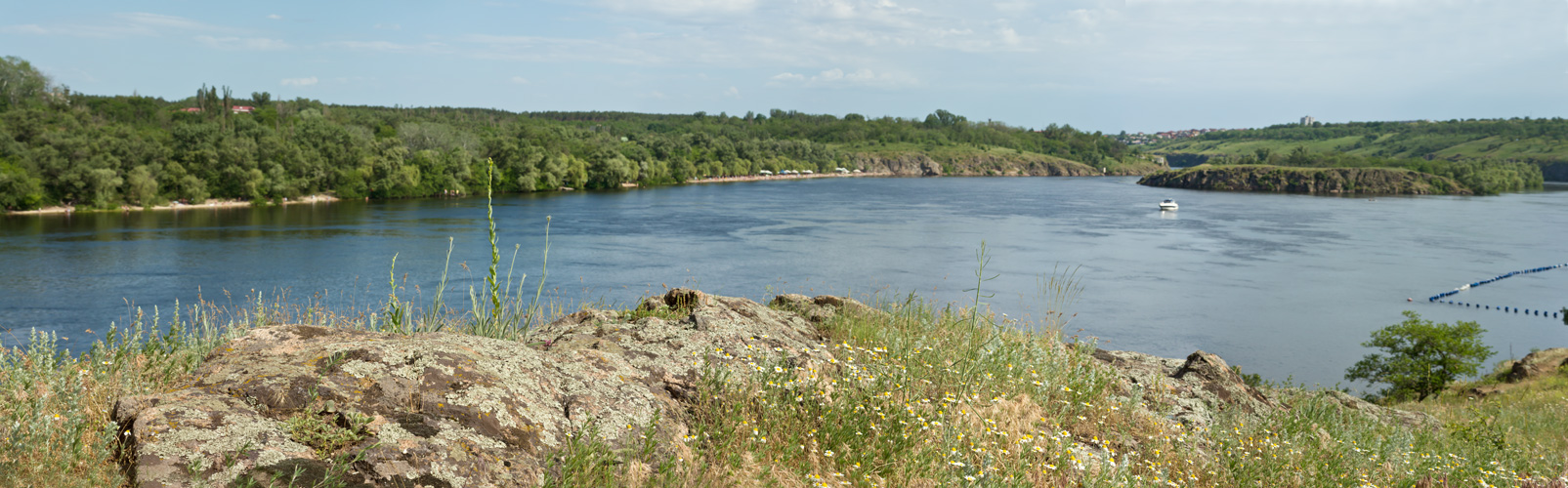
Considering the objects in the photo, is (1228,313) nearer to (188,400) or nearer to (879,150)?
(188,400)

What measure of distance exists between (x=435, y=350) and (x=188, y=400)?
96 centimetres

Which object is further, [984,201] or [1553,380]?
[984,201]

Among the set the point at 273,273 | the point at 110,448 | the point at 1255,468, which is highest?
the point at 110,448

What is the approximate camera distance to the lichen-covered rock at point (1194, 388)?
6.41m

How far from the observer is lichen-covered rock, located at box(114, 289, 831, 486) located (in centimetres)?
296

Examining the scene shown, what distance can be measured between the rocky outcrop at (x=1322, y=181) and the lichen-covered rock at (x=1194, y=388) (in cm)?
12694

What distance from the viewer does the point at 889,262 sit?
1511 inches

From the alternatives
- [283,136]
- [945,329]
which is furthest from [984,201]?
[945,329]

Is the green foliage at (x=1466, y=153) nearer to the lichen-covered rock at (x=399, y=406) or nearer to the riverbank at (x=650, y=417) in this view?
the riverbank at (x=650, y=417)

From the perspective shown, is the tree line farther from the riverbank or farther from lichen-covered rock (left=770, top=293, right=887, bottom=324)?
the riverbank

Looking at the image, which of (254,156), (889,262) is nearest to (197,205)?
(254,156)

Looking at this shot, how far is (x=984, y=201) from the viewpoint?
88.0m

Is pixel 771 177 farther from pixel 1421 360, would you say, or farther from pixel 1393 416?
pixel 1393 416

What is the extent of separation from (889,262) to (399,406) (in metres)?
35.5
